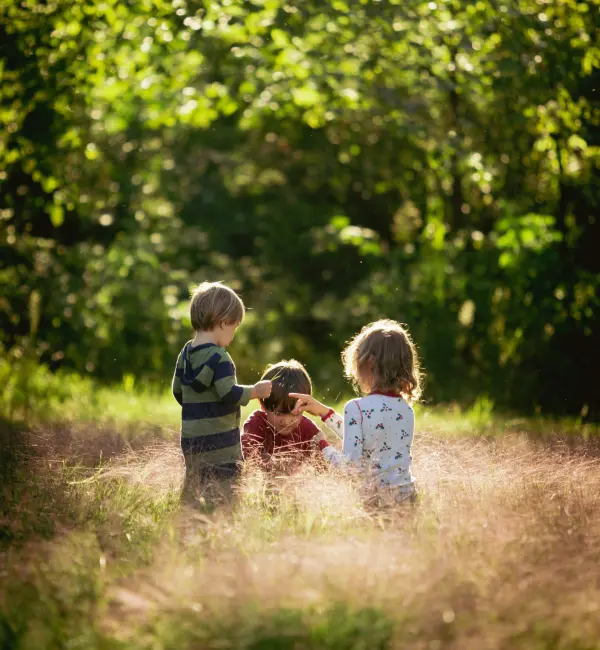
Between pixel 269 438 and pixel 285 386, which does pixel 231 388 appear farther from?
pixel 269 438

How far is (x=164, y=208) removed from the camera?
463 inches

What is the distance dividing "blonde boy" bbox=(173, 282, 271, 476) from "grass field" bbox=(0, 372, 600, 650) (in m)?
0.20

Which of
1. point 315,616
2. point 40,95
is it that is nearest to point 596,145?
point 40,95

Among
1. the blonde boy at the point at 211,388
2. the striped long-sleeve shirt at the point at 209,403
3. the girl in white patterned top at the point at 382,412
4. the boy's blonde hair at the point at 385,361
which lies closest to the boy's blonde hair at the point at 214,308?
the blonde boy at the point at 211,388

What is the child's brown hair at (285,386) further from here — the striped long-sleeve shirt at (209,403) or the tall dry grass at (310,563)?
the tall dry grass at (310,563)

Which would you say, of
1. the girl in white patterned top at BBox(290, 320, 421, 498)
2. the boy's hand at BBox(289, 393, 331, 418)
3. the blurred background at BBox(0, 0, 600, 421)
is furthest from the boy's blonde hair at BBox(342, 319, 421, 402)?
the blurred background at BBox(0, 0, 600, 421)

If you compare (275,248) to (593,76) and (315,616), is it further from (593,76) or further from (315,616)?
(315,616)

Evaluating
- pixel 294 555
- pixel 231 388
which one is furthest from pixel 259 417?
pixel 294 555

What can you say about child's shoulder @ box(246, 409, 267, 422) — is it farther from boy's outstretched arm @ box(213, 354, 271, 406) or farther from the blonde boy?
boy's outstretched arm @ box(213, 354, 271, 406)

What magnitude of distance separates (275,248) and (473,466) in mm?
8785

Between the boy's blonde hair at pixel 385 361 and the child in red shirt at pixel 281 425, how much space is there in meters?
0.39

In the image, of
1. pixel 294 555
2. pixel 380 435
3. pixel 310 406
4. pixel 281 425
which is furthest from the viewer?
pixel 281 425

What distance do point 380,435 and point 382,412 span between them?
11 cm

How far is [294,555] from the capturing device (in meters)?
2.90
